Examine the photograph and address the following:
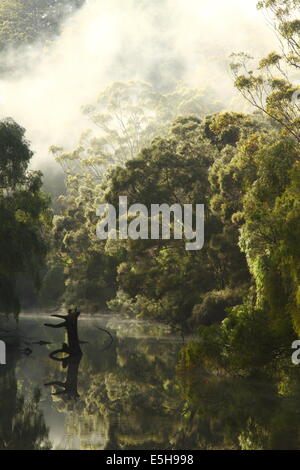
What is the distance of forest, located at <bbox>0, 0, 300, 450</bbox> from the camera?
19.7m

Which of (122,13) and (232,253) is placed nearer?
(232,253)

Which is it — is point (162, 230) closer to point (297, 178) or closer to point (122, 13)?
point (297, 178)

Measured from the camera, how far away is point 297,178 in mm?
24562

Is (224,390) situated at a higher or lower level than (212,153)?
lower

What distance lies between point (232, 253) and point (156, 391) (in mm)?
19717

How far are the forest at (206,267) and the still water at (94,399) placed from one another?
12 centimetres

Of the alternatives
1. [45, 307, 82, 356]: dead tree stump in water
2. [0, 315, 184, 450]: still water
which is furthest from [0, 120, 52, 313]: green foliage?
[0, 315, 184, 450]: still water

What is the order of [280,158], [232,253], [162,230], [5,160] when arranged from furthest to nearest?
[162,230], [232,253], [5,160], [280,158]

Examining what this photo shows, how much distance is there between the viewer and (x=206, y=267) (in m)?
47.6

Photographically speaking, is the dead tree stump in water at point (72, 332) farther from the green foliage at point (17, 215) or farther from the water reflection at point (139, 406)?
the green foliage at point (17, 215)

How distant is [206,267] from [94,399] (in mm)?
25882

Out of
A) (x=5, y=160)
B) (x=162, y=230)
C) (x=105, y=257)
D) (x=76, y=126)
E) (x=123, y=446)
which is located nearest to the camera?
(x=123, y=446)

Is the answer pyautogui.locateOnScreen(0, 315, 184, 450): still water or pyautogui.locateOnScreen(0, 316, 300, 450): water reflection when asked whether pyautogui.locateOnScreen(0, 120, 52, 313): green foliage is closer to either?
pyautogui.locateOnScreen(0, 315, 184, 450): still water

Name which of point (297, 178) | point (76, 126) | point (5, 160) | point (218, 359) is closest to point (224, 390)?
point (218, 359)
